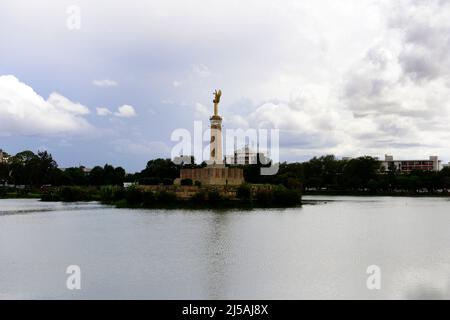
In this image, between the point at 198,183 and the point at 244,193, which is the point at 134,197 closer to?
the point at 198,183

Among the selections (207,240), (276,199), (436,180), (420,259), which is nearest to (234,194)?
(276,199)

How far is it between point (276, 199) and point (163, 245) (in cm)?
3950

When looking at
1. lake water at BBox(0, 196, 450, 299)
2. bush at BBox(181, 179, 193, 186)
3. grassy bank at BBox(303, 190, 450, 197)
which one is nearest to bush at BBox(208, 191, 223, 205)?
bush at BBox(181, 179, 193, 186)

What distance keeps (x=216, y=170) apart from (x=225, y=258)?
160 feet

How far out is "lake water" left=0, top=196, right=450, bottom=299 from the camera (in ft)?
76.2

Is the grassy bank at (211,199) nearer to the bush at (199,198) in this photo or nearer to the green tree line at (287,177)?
the bush at (199,198)

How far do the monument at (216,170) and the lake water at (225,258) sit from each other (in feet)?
90.5

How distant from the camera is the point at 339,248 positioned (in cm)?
3444

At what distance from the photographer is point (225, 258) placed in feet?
99.6

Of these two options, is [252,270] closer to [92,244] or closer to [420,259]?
[420,259]

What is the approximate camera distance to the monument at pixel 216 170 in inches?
3118

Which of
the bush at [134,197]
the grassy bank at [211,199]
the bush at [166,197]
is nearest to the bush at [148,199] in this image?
the grassy bank at [211,199]

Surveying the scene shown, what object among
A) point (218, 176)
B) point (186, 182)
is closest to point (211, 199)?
point (218, 176)
